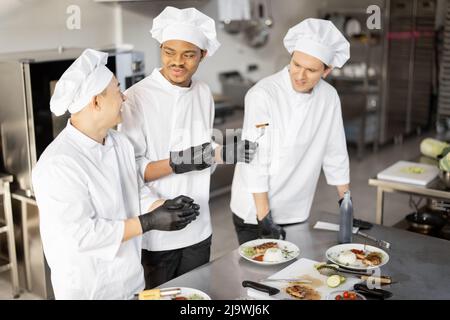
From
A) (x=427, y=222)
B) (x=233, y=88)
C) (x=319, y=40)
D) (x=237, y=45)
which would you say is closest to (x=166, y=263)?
(x=319, y=40)

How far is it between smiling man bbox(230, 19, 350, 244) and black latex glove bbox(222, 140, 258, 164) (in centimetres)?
6

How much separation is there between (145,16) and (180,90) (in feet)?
6.23

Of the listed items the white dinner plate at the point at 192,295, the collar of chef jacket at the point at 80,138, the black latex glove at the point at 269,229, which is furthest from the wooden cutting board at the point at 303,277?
the collar of chef jacket at the point at 80,138

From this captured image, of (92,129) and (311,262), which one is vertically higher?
(92,129)

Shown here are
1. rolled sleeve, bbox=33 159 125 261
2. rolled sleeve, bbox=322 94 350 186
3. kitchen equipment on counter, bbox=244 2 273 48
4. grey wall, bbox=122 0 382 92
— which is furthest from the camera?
kitchen equipment on counter, bbox=244 2 273 48

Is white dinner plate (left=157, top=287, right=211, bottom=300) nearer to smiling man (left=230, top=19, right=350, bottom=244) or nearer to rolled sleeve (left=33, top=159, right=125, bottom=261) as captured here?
rolled sleeve (left=33, top=159, right=125, bottom=261)

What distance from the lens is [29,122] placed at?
103 inches

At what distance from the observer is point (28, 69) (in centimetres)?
254

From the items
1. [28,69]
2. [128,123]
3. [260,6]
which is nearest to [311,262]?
[128,123]

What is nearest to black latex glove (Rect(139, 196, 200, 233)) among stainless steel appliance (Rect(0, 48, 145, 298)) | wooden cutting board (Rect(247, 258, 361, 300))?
wooden cutting board (Rect(247, 258, 361, 300))

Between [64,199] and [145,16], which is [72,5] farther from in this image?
[64,199]

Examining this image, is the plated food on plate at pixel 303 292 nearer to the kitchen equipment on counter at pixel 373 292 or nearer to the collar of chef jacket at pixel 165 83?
the kitchen equipment on counter at pixel 373 292

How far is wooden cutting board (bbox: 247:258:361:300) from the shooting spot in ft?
5.04

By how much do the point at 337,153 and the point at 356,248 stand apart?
1.52 ft
